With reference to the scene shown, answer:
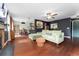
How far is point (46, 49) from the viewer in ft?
5.73

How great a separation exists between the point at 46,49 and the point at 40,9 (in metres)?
0.63

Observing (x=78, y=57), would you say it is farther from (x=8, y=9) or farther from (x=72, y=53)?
(x=8, y=9)

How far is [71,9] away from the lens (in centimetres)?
168

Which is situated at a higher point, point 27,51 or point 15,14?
point 15,14

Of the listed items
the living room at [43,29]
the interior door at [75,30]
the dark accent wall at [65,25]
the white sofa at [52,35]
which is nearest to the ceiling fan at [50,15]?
the living room at [43,29]

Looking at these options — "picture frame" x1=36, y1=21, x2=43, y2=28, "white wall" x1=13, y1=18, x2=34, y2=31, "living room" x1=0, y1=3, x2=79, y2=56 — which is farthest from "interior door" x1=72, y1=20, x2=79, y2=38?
"white wall" x1=13, y1=18, x2=34, y2=31

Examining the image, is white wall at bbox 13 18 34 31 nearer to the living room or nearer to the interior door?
the living room

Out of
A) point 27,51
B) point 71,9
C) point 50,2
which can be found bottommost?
point 27,51

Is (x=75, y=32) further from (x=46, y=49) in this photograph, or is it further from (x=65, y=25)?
(x=46, y=49)

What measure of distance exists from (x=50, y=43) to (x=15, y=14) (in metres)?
0.70

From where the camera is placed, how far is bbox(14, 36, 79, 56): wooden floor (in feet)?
5.67

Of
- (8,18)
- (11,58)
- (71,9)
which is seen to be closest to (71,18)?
(71,9)

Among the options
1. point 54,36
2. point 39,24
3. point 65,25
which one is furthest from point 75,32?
point 39,24

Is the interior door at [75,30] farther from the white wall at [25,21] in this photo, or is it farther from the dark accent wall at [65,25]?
the white wall at [25,21]
